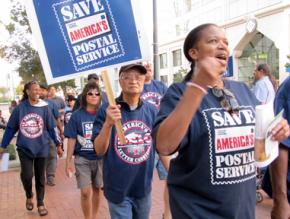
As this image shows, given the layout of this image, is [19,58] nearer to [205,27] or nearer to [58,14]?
[58,14]

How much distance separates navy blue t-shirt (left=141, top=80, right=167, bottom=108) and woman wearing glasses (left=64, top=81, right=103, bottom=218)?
682mm

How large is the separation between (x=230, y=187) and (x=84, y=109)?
3138 mm

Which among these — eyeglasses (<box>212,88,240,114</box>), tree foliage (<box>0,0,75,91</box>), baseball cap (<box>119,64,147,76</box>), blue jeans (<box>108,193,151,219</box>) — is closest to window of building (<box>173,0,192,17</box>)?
tree foliage (<box>0,0,75,91</box>)

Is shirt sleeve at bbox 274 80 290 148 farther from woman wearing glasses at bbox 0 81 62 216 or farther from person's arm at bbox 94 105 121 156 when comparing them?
woman wearing glasses at bbox 0 81 62 216

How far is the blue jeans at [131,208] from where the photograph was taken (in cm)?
308

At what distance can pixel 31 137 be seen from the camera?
5473 millimetres

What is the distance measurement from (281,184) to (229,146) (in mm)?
607

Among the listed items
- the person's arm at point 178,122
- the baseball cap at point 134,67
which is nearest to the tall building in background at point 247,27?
the baseball cap at point 134,67

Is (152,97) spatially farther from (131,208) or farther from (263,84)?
(263,84)

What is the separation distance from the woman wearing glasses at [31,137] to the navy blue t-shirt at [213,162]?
3819mm

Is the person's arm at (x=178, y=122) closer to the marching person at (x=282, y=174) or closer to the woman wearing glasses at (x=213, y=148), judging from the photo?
the woman wearing glasses at (x=213, y=148)

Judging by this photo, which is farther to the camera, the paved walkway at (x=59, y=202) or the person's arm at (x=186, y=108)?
the paved walkway at (x=59, y=202)

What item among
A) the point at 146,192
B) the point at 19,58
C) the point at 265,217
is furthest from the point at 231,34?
the point at 146,192

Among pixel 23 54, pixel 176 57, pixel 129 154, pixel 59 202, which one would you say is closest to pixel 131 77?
pixel 129 154
